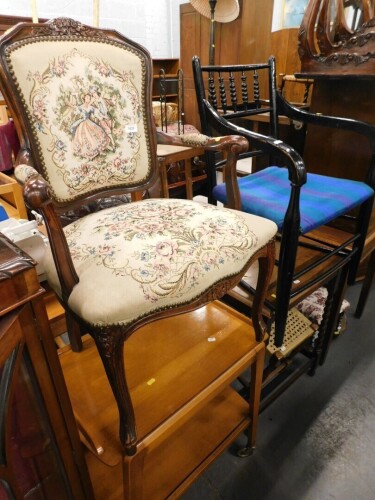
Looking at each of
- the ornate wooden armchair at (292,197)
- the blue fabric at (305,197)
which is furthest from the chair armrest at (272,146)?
the blue fabric at (305,197)

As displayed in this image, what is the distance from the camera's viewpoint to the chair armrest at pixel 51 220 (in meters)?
0.50

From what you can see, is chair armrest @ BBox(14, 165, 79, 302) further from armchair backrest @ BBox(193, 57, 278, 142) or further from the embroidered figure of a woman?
armchair backrest @ BBox(193, 57, 278, 142)

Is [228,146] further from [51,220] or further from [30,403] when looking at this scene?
[30,403]

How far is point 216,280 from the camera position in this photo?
65 cm

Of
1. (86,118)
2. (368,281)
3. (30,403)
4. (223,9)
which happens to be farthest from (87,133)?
(223,9)

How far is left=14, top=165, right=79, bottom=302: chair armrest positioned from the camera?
50 cm

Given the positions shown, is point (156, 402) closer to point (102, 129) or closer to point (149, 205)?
point (149, 205)

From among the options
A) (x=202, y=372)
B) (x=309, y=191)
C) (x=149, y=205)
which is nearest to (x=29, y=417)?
(x=202, y=372)

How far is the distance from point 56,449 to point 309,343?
111cm

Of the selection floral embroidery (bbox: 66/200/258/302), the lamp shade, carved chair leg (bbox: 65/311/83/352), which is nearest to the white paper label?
floral embroidery (bbox: 66/200/258/302)

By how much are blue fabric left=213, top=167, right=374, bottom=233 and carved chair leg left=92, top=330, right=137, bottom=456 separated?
55 cm

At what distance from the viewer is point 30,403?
1.53 feet

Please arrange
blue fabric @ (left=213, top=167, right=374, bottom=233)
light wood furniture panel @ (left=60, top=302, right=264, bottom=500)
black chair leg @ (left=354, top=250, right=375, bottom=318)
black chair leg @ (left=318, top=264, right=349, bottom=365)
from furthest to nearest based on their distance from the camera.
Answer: black chair leg @ (left=354, top=250, right=375, bottom=318)
black chair leg @ (left=318, top=264, right=349, bottom=365)
blue fabric @ (left=213, top=167, right=374, bottom=233)
light wood furniture panel @ (left=60, top=302, right=264, bottom=500)

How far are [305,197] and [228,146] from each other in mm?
296
